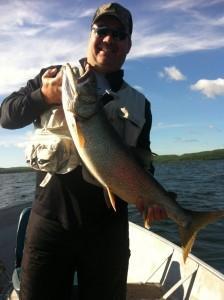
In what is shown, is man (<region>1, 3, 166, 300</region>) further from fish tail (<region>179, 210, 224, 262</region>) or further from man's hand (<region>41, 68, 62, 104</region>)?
fish tail (<region>179, 210, 224, 262</region>)

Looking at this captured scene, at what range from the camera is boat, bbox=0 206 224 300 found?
6867 millimetres

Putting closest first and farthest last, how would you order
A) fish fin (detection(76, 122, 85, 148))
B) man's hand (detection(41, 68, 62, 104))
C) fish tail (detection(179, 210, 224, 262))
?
fish fin (detection(76, 122, 85, 148)) → man's hand (detection(41, 68, 62, 104)) → fish tail (detection(179, 210, 224, 262))

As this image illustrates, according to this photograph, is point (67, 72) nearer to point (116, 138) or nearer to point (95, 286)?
point (116, 138)

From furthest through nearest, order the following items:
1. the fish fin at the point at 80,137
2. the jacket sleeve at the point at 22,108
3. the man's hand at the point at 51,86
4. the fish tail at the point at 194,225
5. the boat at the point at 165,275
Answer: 1. the boat at the point at 165,275
2. the fish tail at the point at 194,225
3. the jacket sleeve at the point at 22,108
4. the man's hand at the point at 51,86
5. the fish fin at the point at 80,137

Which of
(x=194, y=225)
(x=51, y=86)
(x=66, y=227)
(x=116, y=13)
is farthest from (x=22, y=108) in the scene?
(x=194, y=225)

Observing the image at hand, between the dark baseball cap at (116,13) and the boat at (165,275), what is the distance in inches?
142

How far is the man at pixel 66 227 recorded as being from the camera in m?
3.72

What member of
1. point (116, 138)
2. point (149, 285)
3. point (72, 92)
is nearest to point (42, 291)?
point (116, 138)

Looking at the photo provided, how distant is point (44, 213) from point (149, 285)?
14.6 ft

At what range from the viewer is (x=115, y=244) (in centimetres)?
386

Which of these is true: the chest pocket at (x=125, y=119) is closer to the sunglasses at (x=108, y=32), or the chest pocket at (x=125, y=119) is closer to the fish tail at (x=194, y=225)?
the sunglasses at (x=108, y=32)

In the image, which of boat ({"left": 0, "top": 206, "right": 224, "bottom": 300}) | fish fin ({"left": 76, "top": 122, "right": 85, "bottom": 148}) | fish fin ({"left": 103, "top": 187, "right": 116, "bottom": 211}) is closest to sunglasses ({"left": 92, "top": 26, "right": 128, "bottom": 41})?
fish fin ({"left": 76, "top": 122, "right": 85, "bottom": 148})

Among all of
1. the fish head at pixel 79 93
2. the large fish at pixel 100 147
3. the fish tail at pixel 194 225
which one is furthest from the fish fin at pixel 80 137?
the fish tail at pixel 194 225

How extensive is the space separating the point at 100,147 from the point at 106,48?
1.15m
